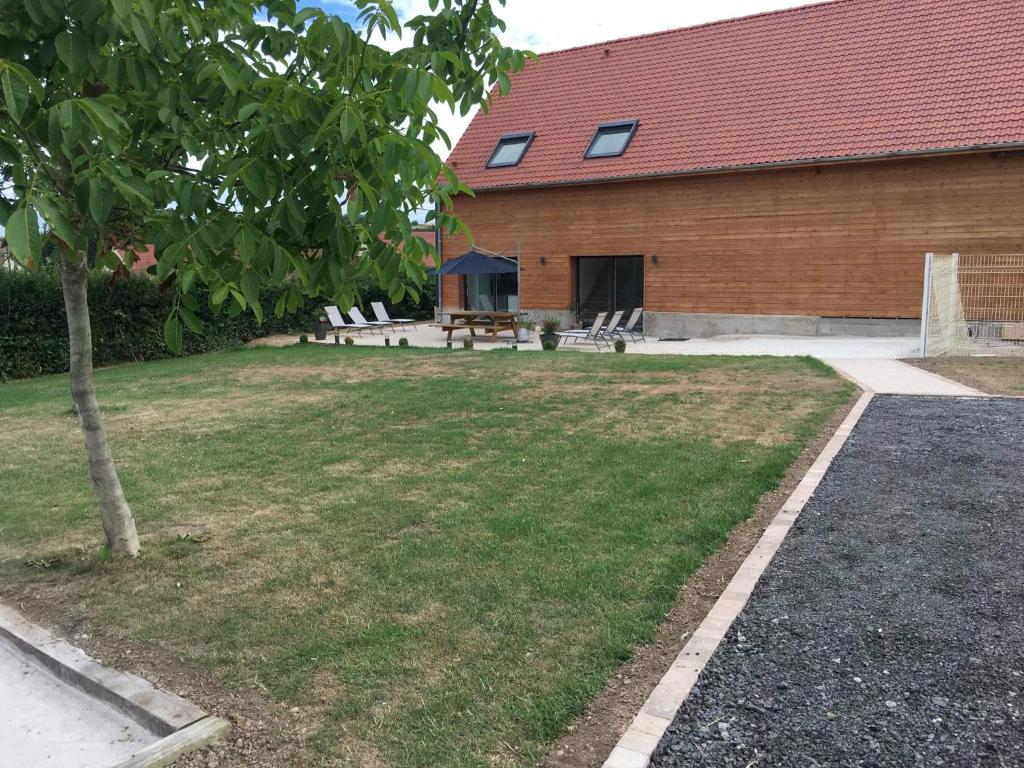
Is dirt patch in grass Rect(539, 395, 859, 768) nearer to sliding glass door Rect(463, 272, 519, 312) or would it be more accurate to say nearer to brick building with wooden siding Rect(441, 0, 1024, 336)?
brick building with wooden siding Rect(441, 0, 1024, 336)

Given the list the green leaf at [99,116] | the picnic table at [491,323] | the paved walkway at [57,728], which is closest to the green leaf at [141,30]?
the green leaf at [99,116]

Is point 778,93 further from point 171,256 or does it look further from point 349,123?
point 171,256

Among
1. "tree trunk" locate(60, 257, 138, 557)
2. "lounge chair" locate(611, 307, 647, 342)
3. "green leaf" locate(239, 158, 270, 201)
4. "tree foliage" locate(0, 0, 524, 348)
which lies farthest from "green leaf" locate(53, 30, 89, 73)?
"lounge chair" locate(611, 307, 647, 342)

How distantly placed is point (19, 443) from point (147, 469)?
7.27ft

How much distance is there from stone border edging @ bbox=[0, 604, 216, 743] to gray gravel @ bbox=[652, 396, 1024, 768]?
1756 millimetres

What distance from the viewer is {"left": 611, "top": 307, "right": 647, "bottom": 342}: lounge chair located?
60.2 feet

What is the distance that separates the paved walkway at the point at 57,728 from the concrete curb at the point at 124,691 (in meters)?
0.04

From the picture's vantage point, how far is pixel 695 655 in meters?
3.07

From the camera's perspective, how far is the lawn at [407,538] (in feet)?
9.49

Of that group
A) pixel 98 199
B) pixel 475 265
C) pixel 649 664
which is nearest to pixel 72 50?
pixel 98 199

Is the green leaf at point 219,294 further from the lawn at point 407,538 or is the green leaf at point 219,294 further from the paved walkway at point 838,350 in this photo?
the paved walkway at point 838,350

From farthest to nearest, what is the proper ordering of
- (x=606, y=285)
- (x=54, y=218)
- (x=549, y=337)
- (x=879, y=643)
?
1. (x=606, y=285)
2. (x=549, y=337)
3. (x=879, y=643)
4. (x=54, y=218)

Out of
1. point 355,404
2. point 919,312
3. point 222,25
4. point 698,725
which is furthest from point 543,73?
point 698,725

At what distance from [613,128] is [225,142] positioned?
18766mm
